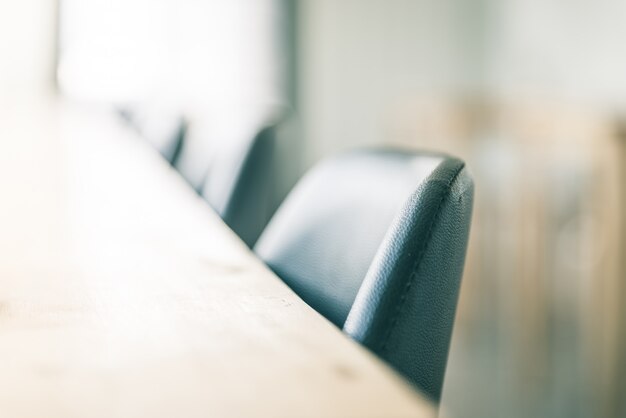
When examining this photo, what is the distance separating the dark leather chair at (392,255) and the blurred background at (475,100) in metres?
1.30

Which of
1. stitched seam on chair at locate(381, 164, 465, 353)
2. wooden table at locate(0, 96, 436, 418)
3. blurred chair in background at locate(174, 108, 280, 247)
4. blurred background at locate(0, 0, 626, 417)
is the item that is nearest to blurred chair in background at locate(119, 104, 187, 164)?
blurred background at locate(0, 0, 626, 417)

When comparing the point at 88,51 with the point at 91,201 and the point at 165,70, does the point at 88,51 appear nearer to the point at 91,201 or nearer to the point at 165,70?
the point at 165,70

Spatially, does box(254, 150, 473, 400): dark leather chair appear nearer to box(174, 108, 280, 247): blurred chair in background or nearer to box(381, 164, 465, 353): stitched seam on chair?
box(381, 164, 465, 353): stitched seam on chair

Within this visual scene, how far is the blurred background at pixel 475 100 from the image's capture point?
7.14 ft

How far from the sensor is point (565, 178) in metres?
3.05

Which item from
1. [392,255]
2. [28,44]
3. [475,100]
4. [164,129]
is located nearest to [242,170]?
[392,255]

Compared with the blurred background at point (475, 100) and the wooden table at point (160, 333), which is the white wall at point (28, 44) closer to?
the blurred background at point (475, 100)

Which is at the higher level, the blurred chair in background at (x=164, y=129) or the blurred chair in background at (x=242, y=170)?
the blurred chair in background at (x=242, y=170)

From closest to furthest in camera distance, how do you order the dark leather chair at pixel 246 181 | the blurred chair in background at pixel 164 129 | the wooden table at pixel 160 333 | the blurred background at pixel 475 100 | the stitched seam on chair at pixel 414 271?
the wooden table at pixel 160 333 < the stitched seam on chair at pixel 414 271 < the dark leather chair at pixel 246 181 < the blurred chair in background at pixel 164 129 < the blurred background at pixel 475 100

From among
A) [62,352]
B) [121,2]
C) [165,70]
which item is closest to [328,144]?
[165,70]

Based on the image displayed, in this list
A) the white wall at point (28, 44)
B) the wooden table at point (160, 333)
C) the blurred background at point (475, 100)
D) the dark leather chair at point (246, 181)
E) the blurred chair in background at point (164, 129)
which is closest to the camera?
the wooden table at point (160, 333)

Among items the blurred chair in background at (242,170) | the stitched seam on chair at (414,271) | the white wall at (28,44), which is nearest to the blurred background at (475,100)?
the white wall at (28,44)

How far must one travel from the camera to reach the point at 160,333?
1.14 ft

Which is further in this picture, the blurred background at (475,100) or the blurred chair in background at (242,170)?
the blurred background at (475,100)
